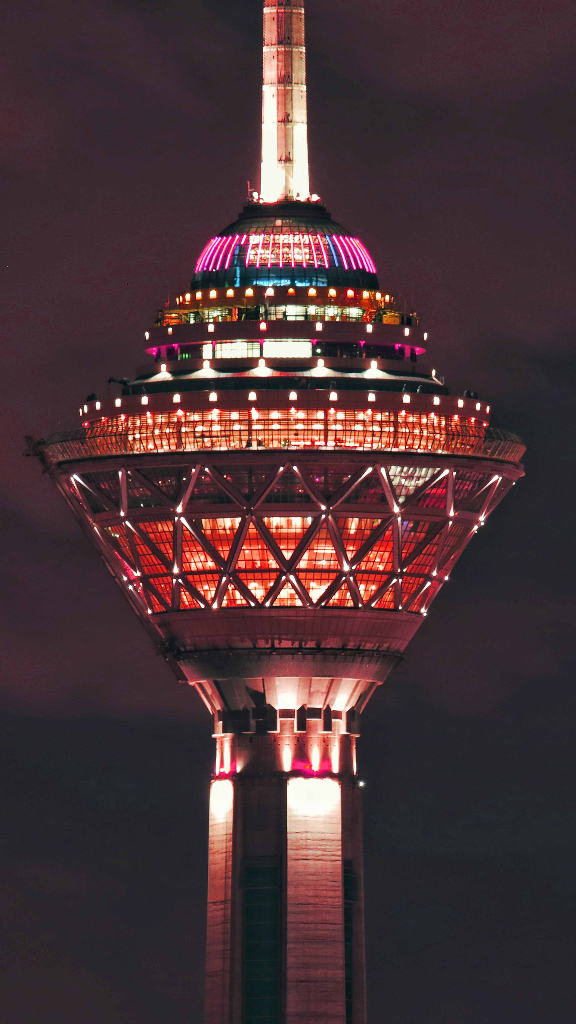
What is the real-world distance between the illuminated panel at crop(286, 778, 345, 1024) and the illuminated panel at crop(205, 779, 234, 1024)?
11.0ft

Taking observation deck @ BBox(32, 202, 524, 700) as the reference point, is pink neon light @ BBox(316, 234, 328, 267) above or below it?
above

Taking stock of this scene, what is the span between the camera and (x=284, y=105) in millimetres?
175250

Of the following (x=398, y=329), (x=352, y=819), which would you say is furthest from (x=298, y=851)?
(x=398, y=329)

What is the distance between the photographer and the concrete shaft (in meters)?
165

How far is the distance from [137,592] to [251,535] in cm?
972

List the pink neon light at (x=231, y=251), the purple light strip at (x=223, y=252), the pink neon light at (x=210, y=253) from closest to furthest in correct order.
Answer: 1. the pink neon light at (x=231, y=251)
2. the purple light strip at (x=223, y=252)
3. the pink neon light at (x=210, y=253)

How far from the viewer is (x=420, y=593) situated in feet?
556

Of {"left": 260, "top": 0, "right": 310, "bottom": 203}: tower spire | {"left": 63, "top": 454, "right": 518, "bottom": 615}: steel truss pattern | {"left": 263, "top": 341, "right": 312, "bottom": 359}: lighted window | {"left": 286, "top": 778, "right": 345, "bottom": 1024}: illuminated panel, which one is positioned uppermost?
{"left": 260, "top": 0, "right": 310, "bottom": 203}: tower spire

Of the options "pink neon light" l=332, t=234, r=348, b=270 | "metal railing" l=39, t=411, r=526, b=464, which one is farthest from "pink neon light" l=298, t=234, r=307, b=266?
"metal railing" l=39, t=411, r=526, b=464

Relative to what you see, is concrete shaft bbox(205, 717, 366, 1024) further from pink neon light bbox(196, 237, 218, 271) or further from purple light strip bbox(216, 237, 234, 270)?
pink neon light bbox(196, 237, 218, 271)

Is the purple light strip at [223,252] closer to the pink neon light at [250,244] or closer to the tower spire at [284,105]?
the pink neon light at [250,244]

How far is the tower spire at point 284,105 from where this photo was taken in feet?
573

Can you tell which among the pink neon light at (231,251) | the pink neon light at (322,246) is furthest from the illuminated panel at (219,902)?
the pink neon light at (322,246)

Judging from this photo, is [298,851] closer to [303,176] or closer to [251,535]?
[251,535]
